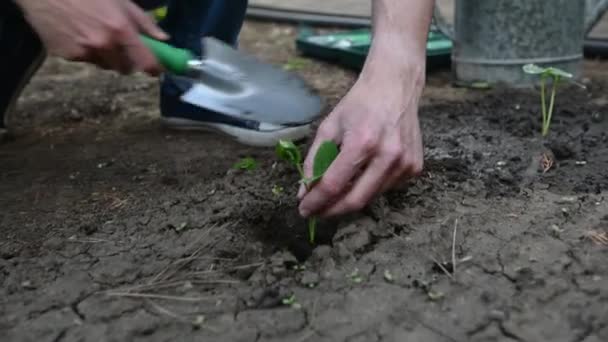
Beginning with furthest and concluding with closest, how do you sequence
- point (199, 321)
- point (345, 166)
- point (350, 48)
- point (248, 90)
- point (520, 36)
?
1. point (350, 48)
2. point (520, 36)
3. point (248, 90)
4. point (345, 166)
5. point (199, 321)

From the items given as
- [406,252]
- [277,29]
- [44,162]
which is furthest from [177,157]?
[277,29]

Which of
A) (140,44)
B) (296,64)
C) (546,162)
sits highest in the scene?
(140,44)

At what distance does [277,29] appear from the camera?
3.50m

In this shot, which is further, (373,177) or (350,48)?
(350,48)

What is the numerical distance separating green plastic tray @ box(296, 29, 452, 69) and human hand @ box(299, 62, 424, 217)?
50.7 inches

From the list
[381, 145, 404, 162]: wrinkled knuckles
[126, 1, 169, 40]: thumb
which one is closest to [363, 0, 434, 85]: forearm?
[381, 145, 404, 162]: wrinkled knuckles

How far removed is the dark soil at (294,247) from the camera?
1056 millimetres

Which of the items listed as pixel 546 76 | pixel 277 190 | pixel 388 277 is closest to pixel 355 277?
pixel 388 277

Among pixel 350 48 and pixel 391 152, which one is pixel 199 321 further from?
pixel 350 48

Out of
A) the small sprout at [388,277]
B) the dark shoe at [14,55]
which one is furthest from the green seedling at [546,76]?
the dark shoe at [14,55]

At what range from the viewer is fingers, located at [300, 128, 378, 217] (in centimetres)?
117

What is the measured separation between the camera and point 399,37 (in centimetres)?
133

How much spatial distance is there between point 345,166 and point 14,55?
1.15 m

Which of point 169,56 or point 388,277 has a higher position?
point 169,56
